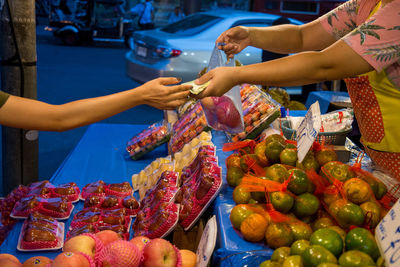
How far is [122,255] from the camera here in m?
1.67

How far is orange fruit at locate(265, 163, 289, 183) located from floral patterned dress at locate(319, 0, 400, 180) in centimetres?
44

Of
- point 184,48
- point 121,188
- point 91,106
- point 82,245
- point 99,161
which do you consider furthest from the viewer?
point 184,48

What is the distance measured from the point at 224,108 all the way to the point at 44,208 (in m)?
1.35

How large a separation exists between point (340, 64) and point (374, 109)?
0.36 metres

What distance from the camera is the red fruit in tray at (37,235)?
7.51 ft

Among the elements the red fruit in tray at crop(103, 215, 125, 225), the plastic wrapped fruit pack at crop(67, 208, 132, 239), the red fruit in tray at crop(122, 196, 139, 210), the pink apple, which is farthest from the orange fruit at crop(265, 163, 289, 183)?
the red fruit in tray at crop(122, 196, 139, 210)

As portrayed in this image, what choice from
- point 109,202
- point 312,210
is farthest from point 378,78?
point 109,202

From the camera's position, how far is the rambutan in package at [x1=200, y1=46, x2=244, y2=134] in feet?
6.64

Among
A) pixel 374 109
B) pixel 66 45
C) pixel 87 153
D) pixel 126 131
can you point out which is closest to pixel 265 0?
pixel 66 45

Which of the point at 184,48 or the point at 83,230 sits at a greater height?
the point at 184,48

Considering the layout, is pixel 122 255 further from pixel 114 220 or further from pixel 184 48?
pixel 184 48

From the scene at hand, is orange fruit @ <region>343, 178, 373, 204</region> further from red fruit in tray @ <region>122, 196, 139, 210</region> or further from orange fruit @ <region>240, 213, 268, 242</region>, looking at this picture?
red fruit in tray @ <region>122, 196, 139, 210</region>

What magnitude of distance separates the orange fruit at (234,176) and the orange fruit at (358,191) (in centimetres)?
59

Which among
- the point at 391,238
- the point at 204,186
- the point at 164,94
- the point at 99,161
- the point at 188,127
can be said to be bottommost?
the point at 99,161
